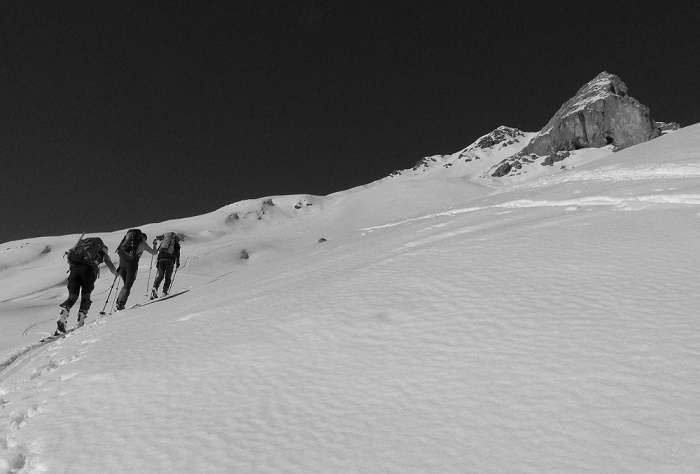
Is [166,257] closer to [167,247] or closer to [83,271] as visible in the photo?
[167,247]

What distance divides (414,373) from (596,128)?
164 metres

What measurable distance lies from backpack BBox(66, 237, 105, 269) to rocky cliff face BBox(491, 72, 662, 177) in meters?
132

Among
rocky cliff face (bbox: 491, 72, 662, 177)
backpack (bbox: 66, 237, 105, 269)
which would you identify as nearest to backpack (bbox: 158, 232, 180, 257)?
backpack (bbox: 66, 237, 105, 269)

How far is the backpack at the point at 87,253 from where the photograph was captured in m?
6.89

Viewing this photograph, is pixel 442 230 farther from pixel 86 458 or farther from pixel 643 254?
pixel 86 458

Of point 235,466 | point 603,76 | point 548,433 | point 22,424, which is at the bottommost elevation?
point 548,433

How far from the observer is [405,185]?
5791 cm

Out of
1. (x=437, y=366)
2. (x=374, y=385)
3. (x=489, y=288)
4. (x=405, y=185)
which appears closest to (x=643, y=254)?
(x=489, y=288)

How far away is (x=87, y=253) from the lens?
6.96 metres

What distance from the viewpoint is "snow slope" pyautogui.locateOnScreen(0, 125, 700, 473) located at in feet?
6.11

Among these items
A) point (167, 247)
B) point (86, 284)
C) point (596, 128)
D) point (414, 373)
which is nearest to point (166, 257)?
point (167, 247)

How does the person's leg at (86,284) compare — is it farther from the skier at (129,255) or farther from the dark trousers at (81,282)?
the skier at (129,255)

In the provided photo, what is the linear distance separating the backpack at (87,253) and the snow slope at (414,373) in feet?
6.50

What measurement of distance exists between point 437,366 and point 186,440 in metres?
1.35
